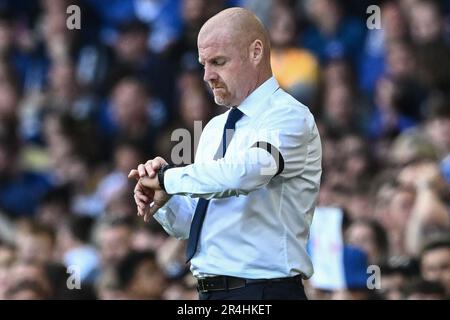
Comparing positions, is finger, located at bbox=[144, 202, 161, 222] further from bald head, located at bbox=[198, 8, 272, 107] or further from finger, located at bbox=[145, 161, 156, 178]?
bald head, located at bbox=[198, 8, 272, 107]

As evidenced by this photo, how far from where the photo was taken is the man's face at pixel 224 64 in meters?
6.25

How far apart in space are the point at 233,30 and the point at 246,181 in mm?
649

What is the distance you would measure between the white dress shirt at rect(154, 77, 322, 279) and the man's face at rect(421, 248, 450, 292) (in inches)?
107

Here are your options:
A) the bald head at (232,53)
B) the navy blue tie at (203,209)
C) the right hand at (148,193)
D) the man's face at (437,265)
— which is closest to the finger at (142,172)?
the right hand at (148,193)

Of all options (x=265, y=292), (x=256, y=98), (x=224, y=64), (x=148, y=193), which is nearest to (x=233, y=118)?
(x=256, y=98)

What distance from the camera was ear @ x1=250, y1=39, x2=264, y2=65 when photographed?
6301 millimetres

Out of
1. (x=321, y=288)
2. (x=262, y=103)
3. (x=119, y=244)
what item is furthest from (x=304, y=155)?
(x=119, y=244)

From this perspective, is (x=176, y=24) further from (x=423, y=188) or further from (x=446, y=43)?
(x=423, y=188)

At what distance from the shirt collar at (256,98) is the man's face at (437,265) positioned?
2783mm

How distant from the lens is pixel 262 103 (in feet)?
20.8

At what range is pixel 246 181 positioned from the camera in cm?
601

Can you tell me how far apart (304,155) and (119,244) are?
4.80 m

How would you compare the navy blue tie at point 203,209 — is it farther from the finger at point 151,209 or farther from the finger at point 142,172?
the finger at point 142,172

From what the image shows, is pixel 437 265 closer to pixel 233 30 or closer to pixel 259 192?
pixel 259 192
